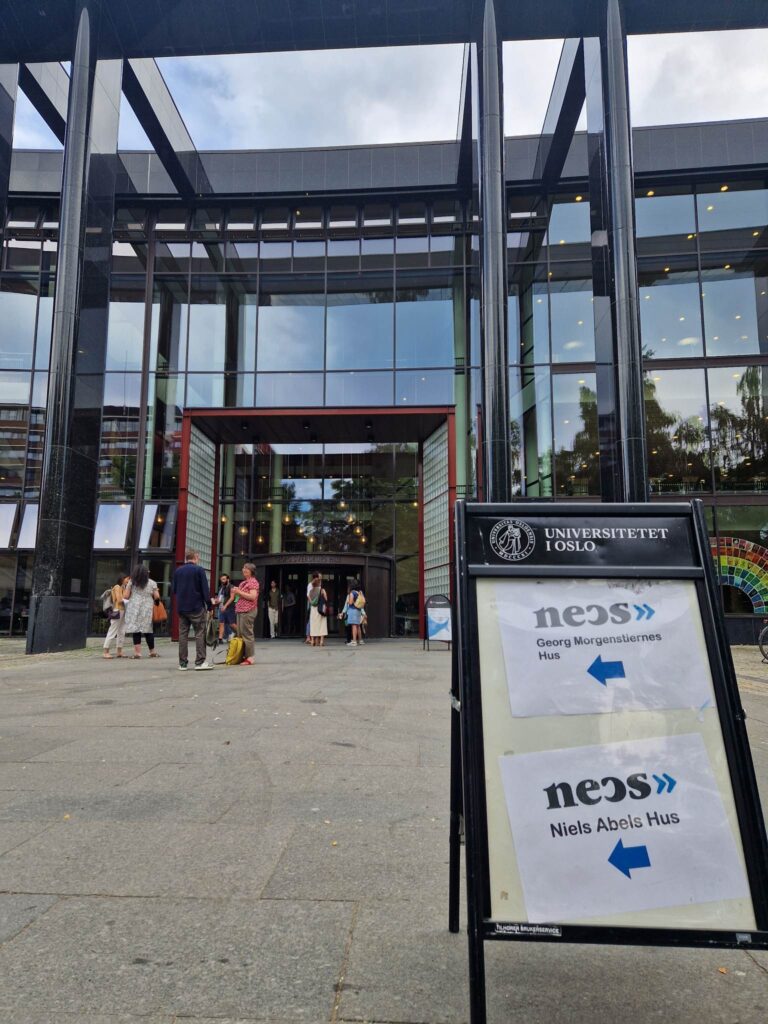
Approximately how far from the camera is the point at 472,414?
2161 cm

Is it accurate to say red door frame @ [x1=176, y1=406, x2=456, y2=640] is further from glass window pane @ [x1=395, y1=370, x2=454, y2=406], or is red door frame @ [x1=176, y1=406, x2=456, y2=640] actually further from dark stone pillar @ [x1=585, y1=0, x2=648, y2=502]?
dark stone pillar @ [x1=585, y1=0, x2=648, y2=502]

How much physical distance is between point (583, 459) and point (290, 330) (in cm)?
1024

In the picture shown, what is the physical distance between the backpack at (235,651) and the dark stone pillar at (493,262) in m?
6.64

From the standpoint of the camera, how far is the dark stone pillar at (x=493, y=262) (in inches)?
623

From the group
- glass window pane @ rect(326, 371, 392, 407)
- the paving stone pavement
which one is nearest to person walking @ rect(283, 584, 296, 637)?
glass window pane @ rect(326, 371, 392, 407)

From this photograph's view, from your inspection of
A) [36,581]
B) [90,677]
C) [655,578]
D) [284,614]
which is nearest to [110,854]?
[655,578]

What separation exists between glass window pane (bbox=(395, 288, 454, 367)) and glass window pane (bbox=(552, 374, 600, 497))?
144 inches

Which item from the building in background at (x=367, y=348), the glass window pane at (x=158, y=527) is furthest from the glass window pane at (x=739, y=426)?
the glass window pane at (x=158, y=527)

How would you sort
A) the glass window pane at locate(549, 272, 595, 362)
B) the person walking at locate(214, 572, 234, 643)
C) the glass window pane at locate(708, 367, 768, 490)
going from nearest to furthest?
the person walking at locate(214, 572, 234, 643)
the glass window pane at locate(708, 367, 768, 490)
the glass window pane at locate(549, 272, 595, 362)

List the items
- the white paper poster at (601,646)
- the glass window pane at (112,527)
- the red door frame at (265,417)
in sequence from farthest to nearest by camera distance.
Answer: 1. the glass window pane at (112,527)
2. the red door frame at (265,417)
3. the white paper poster at (601,646)

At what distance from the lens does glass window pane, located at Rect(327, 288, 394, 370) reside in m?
22.0

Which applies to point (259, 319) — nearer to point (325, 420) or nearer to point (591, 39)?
point (325, 420)

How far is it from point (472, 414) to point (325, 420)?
4626 millimetres

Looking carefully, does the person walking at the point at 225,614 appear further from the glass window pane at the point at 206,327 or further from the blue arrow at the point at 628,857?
the blue arrow at the point at 628,857
